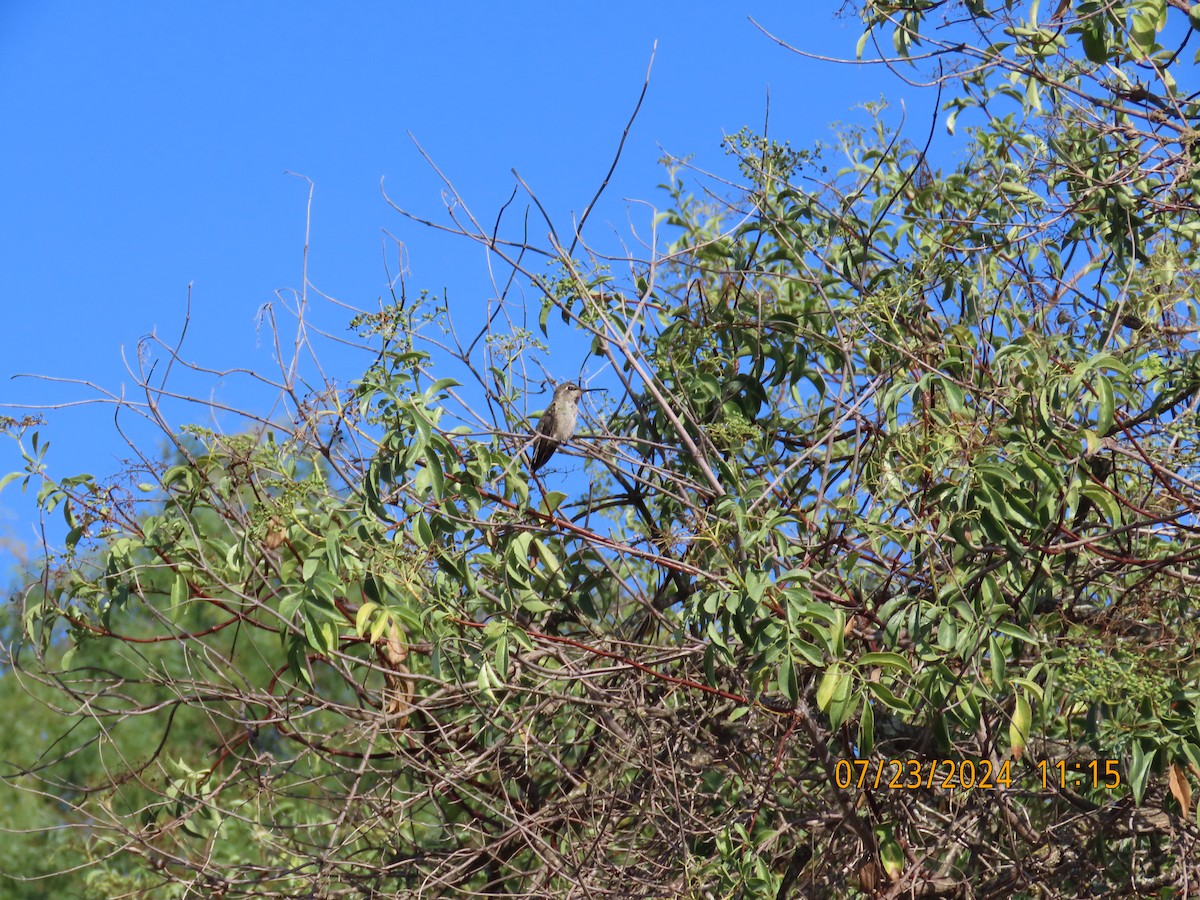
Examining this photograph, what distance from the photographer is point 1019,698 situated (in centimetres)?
346

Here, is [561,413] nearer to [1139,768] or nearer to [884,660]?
[884,660]

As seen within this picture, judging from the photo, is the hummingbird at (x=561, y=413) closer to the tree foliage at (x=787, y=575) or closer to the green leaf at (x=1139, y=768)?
the tree foliage at (x=787, y=575)

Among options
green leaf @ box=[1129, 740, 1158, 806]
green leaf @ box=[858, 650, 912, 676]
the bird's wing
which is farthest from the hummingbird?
green leaf @ box=[1129, 740, 1158, 806]

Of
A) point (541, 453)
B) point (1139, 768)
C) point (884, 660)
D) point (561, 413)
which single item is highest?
point (541, 453)

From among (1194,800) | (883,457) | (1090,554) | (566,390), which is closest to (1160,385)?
(1090,554)

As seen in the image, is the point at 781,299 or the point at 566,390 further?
the point at 781,299

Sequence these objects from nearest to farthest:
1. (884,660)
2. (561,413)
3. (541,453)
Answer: (884,660) → (561,413) → (541,453)

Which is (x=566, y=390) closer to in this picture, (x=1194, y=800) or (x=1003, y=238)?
(x=1003, y=238)

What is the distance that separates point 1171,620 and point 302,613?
109 inches

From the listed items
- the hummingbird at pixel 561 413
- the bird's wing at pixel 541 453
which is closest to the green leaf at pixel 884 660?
the hummingbird at pixel 561 413
